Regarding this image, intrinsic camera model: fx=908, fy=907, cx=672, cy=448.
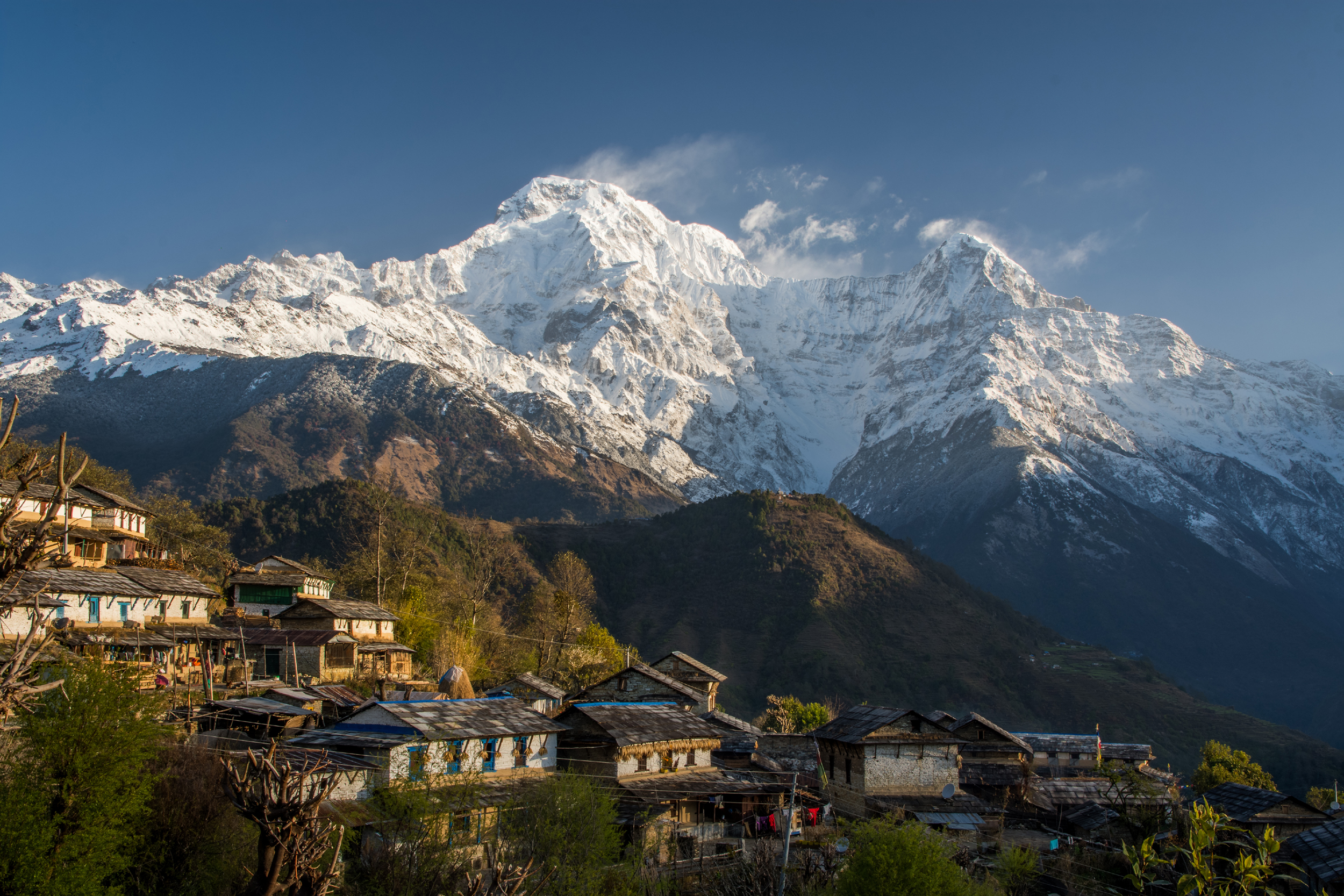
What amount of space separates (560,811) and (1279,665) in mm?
204549

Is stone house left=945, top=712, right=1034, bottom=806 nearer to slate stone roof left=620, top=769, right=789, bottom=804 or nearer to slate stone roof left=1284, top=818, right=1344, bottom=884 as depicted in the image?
slate stone roof left=620, top=769, right=789, bottom=804

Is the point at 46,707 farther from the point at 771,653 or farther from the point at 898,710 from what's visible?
the point at 771,653

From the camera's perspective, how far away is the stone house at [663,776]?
3444 cm

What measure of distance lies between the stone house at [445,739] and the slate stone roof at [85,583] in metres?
15.4

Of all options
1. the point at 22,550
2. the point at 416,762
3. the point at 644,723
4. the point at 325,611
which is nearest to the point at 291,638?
the point at 325,611

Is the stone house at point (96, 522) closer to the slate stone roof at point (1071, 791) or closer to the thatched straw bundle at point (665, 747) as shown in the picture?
the thatched straw bundle at point (665, 747)

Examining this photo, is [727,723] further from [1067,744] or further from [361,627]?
[1067,744]

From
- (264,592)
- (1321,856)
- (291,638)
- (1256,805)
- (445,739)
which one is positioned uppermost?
(264,592)

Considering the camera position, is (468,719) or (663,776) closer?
Answer: (468,719)

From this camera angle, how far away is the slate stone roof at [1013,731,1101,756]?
63.7m

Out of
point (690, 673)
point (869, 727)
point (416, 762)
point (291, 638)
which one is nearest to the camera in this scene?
point (416, 762)

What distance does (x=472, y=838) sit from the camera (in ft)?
93.5

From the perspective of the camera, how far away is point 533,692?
5266 centimetres

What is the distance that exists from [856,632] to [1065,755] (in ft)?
184
